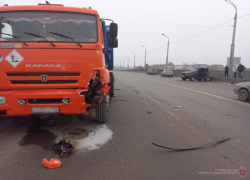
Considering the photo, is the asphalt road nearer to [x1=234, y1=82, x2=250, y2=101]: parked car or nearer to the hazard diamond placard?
the hazard diamond placard

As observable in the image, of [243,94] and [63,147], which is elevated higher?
[243,94]

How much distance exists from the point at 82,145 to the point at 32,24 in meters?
2.78

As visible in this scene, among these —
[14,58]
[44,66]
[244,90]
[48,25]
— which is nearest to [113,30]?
[48,25]

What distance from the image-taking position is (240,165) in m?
3.14

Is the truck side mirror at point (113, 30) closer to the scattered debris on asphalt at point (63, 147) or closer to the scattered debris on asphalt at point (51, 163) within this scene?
the scattered debris on asphalt at point (63, 147)

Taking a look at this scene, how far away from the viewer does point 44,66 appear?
147 inches

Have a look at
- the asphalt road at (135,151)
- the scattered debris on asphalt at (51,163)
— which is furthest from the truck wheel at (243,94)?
the scattered debris on asphalt at (51,163)

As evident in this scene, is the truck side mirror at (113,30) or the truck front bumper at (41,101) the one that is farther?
the truck side mirror at (113,30)

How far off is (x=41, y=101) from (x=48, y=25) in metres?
1.69

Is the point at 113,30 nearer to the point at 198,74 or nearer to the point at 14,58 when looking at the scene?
the point at 14,58

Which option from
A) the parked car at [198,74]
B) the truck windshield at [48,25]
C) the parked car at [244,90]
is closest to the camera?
the truck windshield at [48,25]

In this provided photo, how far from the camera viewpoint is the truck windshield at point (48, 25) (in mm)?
4012

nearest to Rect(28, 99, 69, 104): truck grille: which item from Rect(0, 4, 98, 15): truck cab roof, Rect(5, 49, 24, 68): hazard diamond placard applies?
Rect(5, 49, 24, 68): hazard diamond placard

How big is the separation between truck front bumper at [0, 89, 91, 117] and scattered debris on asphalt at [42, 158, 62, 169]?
3.40 feet
